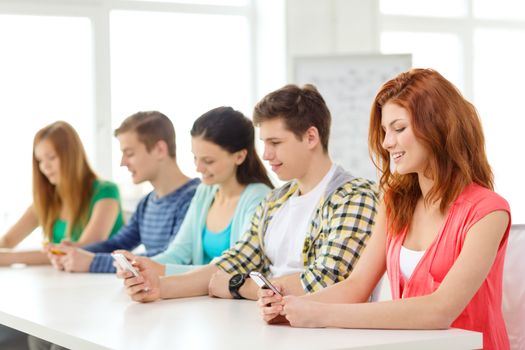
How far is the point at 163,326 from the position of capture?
2.15 meters

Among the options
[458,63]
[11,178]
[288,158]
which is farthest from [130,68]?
[288,158]

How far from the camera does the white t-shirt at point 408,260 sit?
7.11ft

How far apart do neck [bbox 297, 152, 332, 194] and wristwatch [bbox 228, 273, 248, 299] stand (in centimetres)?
33

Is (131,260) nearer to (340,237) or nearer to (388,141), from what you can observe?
(340,237)

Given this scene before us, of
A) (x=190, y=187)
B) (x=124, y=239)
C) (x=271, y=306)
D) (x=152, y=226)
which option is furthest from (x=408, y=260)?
(x=124, y=239)

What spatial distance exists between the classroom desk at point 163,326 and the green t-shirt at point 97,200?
105 centimetres

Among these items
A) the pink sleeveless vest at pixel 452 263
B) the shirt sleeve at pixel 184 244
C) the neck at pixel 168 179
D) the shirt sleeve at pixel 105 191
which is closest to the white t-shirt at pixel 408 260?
the pink sleeveless vest at pixel 452 263

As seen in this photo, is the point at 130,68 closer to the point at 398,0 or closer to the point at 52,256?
the point at 398,0

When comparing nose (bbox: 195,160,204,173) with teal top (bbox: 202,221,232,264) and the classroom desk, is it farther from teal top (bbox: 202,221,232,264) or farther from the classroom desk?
the classroom desk

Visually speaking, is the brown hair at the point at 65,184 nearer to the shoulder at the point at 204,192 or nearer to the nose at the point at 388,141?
the shoulder at the point at 204,192

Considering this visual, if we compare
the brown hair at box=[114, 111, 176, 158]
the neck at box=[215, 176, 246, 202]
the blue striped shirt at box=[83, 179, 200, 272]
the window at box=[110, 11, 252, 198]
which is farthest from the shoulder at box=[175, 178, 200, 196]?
the window at box=[110, 11, 252, 198]

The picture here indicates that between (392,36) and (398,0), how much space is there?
282 mm

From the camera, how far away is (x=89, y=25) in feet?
20.7

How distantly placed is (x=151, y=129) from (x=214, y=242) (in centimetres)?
64
